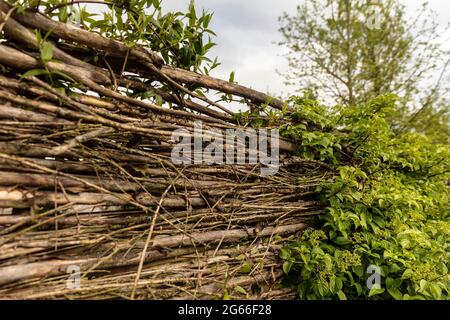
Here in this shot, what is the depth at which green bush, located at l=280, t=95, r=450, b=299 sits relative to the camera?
1.89 meters

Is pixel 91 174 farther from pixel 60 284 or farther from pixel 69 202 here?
pixel 60 284

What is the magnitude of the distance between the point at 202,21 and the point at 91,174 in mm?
1146

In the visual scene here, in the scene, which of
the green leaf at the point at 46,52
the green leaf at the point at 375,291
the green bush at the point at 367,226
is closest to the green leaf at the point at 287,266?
the green bush at the point at 367,226

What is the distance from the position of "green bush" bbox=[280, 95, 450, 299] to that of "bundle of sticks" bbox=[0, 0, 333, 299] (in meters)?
0.26

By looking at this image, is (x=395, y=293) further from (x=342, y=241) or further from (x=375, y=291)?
(x=342, y=241)

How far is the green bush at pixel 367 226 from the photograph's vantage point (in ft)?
6.20

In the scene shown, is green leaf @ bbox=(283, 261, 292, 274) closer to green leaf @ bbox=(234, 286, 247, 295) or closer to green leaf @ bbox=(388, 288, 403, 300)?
green leaf @ bbox=(234, 286, 247, 295)

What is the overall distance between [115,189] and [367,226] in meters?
1.67

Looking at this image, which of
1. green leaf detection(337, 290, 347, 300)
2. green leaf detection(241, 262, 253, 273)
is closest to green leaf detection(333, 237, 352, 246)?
green leaf detection(337, 290, 347, 300)

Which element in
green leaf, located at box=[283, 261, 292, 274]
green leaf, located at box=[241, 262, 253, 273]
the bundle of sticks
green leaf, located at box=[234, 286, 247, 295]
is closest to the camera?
the bundle of sticks

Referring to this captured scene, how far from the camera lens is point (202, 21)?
1.95 m

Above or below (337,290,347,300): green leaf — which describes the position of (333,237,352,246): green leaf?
above

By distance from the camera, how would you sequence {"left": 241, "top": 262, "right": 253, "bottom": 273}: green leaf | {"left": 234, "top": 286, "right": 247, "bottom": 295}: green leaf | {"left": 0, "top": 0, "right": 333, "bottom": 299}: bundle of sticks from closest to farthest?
{"left": 0, "top": 0, "right": 333, "bottom": 299}: bundle of sticks → {"left": 234, "top": 286, "right": 247, "bottom": 295}: green leaf → {"left": 241, "top": 262, "right": 253, "bottom": 273}: green leaf

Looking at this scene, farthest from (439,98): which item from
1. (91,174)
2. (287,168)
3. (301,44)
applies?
(91,174)
